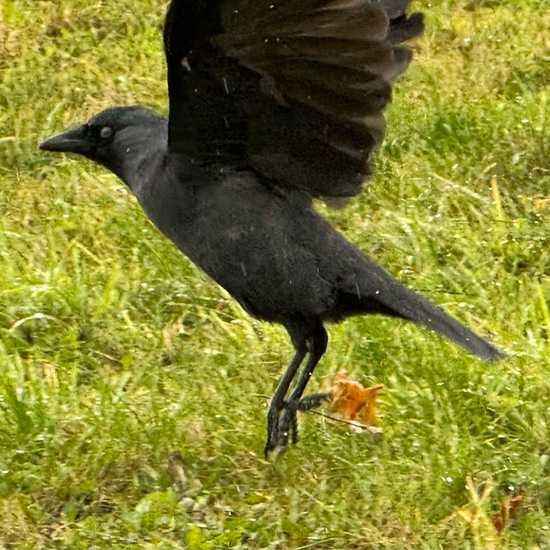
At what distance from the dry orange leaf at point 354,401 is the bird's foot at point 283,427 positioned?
0.14 m

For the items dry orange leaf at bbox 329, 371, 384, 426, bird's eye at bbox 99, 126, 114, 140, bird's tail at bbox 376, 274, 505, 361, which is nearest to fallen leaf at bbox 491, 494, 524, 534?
bird's tail at bbox 376, 274, 505, 361

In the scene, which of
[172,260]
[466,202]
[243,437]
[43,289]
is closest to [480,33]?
[466,202]

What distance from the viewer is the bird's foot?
527cm

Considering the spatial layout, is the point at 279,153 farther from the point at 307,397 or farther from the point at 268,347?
the point at 268,347

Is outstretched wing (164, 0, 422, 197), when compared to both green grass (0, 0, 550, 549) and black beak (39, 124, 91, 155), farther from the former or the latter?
green grass (0, 0, 550, 549)

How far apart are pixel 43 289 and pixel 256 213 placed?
1.44 metres

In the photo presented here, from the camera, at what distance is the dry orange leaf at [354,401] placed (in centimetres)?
541

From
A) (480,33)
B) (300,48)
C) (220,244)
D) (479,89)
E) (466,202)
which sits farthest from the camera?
(480,33)

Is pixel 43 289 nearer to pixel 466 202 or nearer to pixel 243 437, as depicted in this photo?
pixel 243 437

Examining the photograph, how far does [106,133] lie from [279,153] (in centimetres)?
94

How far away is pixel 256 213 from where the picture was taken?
5.35m

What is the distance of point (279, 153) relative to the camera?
5.23 meters

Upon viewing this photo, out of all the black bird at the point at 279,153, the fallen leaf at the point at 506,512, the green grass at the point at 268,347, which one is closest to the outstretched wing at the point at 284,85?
the black bird at the point at 279,153

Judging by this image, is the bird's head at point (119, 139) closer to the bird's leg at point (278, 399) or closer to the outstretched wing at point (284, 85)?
the outstretched wing at point (284, 85)
